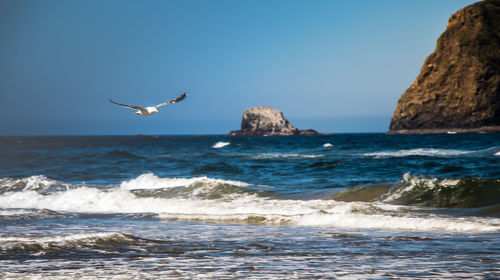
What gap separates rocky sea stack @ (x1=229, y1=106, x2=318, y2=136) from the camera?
186m

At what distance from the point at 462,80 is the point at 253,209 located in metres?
117

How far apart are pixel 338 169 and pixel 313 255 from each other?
17.8 metres

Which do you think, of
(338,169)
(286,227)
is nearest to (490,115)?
(338,169)

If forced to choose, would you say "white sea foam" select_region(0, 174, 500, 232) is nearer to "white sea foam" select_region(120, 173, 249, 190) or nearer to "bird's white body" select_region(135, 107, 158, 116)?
"white sea foam" select_region(120, 173, 249, 190)

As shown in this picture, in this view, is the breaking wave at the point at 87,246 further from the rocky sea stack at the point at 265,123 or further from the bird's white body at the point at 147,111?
the rocky sea stack at the point at 265,123

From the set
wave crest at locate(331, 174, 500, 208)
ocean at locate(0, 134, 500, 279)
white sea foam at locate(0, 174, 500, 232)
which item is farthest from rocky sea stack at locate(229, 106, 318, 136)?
wave crest at locate(331, 174, 500, 208)

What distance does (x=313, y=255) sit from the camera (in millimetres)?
7422

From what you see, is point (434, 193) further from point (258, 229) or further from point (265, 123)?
point (265, 123)

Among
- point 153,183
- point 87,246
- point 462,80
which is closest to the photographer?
point 87,246

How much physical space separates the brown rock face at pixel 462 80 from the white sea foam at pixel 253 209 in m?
113

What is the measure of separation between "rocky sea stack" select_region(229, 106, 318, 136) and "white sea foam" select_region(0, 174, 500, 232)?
168 meters

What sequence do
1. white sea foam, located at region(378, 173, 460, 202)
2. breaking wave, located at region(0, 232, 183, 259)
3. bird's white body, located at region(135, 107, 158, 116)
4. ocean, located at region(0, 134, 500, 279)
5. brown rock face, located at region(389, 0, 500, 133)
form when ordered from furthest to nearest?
brown rock face, located at region(389, 0, 500, 133)
bird's white body, located at region(135, 107, 158, 116)
white sea foam, located at region(378, 173, 460, 202)
breaking wave, located at region(0, 232, 183, 259)
ocean, located at region(0, 134, 500, 279)

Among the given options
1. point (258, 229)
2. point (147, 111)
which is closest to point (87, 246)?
point (258, 229)

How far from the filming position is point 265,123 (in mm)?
187375
